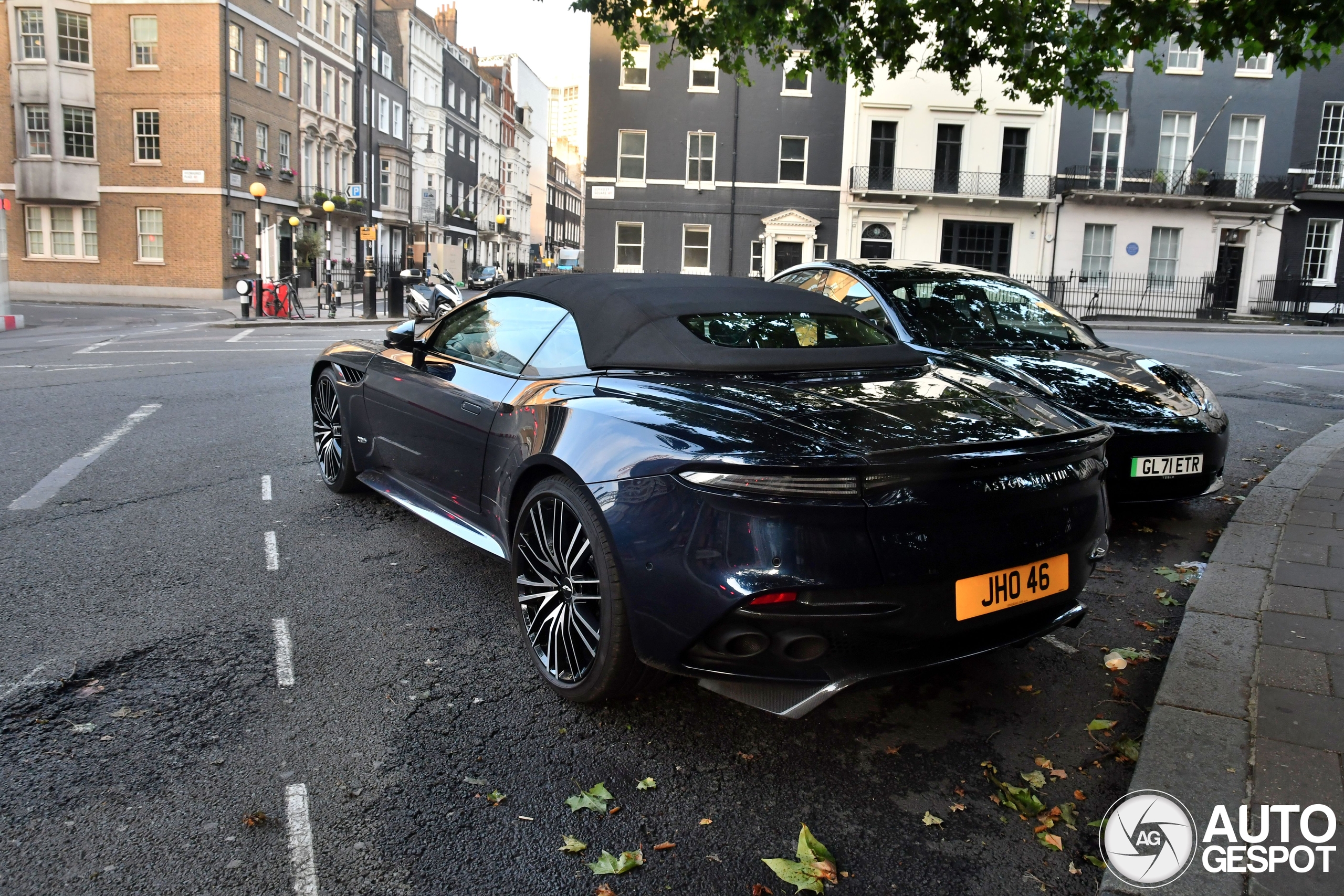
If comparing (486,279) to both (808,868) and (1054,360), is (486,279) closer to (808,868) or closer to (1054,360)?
(1054,360)

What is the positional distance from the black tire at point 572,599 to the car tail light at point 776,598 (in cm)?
48

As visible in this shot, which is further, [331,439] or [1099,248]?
[1099,248]

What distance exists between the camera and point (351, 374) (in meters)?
5.41

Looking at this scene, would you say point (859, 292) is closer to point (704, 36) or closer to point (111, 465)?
point (111, 465)

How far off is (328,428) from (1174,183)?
36671 millimetres

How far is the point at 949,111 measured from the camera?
116 feet

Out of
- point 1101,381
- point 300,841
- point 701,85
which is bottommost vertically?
point 300,841

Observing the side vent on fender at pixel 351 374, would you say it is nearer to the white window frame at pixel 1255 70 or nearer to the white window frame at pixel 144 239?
the white window frame at pixel 144 239

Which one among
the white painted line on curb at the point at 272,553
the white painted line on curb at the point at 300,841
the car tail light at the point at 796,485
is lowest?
the white painted line on curb at the point at 300,841

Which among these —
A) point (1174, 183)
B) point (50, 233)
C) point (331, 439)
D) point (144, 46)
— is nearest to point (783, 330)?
point (331, 439)

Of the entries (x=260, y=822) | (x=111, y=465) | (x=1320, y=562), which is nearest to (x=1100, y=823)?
(x=260, y=822)

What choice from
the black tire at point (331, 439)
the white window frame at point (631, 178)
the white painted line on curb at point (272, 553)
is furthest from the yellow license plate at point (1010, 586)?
the white window frame at point (631, 178)

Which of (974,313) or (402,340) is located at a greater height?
(974,313)

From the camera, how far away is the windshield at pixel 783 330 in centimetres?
373
